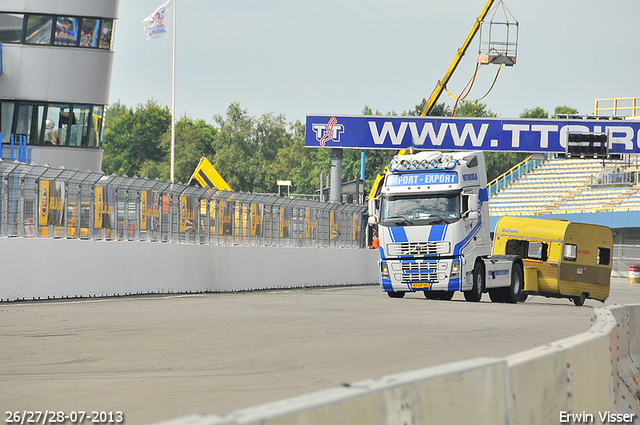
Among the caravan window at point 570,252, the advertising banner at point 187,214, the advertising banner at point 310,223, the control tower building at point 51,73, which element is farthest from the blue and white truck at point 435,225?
the control tower building at point 51,73

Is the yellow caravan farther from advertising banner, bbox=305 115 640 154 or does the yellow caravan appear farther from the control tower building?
the control tower building

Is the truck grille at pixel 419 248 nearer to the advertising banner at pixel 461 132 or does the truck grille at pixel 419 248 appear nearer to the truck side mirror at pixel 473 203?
the truck side mirror at pixel 473 203

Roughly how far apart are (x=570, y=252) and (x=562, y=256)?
35cm

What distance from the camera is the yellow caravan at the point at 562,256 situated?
24.7 metres

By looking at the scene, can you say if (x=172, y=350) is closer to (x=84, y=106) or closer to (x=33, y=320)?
(x=33, y=320)

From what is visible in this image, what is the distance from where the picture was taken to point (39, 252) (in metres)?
18.4

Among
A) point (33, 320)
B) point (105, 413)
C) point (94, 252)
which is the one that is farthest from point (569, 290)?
point (105, 413)

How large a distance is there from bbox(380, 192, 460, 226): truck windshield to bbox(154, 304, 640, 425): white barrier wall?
14864mm

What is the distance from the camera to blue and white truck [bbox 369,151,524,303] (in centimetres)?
2219

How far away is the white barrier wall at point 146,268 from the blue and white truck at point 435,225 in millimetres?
4710

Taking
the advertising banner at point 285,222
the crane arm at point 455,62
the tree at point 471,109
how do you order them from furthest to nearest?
the tree at point 471,109 < the crane arm at point 455,62 < the advertising banner at point 285,222

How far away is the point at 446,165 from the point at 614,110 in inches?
1779

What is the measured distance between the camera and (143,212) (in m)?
22.0

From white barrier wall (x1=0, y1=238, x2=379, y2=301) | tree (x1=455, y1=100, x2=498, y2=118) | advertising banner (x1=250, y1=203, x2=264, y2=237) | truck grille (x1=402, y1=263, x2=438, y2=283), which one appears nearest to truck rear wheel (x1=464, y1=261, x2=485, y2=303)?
truck grille (x1=402, y1=263, x2=438, y2=283)
